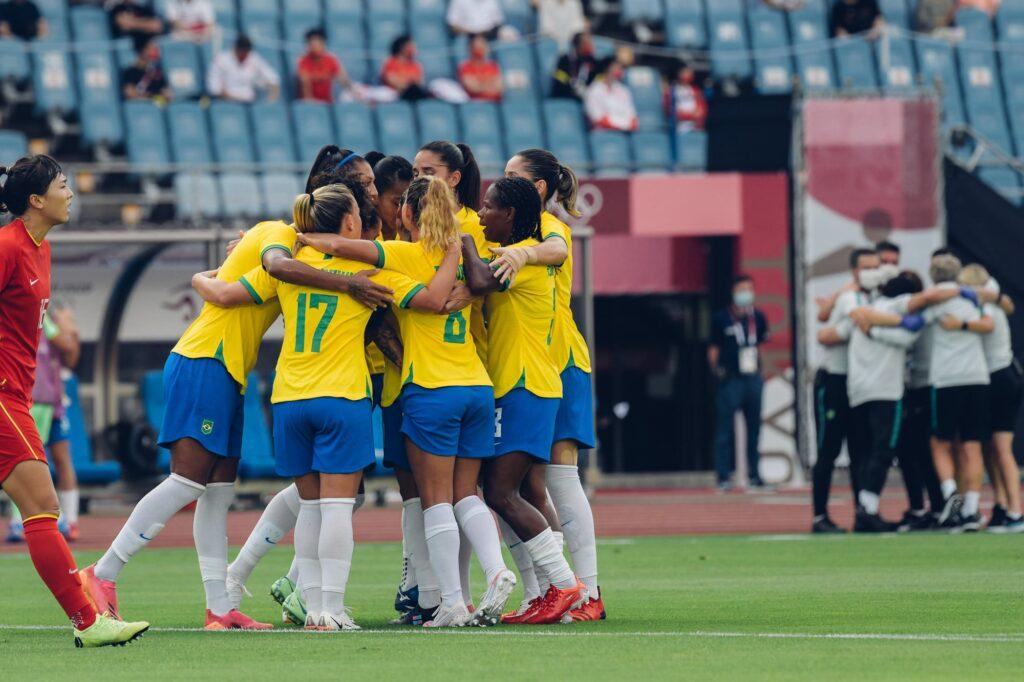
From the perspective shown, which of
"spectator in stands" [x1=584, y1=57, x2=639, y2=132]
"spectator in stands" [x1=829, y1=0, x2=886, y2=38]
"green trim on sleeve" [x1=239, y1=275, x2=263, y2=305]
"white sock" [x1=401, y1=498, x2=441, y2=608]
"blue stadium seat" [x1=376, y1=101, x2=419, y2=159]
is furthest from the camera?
"spectator in stands" [x1=829, y1=0, x2=886, y2=38]

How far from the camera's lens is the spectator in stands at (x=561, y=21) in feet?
81.8

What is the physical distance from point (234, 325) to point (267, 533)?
97cm

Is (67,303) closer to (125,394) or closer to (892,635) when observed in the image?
(125,394)

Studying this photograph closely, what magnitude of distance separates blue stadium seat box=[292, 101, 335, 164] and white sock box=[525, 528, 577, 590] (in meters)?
14.6

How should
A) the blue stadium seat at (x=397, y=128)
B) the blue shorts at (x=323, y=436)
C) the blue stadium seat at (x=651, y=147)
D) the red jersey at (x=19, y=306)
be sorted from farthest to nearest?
1. the blue stadium seat at (x=651, y=147)
2. the blue stadium seat at (x=397, y=128)
3. the blue shorts at (x=323, y=436)
4. the red jersey at (x=19, y=306)

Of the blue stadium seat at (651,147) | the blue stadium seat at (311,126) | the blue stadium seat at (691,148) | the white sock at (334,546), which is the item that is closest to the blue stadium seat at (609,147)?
the blue stadium seat at (651,147)

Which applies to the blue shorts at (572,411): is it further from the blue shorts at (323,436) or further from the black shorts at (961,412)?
the black shorts at (961,412)

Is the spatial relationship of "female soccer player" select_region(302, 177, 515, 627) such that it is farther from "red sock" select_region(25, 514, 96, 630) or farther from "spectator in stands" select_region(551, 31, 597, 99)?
"spectator in stands" select_region(551, 31, 597, 99)

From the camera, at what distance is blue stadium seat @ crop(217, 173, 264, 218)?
20734 millimetres

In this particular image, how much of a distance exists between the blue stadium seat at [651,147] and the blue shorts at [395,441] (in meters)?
15.1

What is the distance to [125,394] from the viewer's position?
18.9 m

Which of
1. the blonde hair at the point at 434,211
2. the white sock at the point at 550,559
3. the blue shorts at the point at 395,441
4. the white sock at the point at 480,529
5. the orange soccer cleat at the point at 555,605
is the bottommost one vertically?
the orange soccer cleat at the point at 555,605

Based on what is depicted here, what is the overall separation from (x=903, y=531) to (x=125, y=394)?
807 centimetres

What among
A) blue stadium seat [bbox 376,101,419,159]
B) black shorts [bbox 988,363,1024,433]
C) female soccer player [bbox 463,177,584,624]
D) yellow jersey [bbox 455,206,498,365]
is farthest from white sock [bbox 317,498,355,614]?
blue stadium seat [bbox 376,101,419,159]
